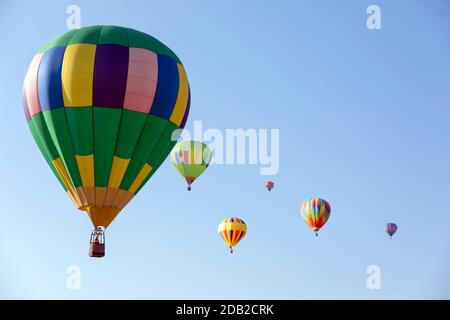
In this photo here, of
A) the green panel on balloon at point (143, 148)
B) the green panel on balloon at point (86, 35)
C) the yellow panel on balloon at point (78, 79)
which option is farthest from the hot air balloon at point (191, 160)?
the yellow panel on balloon at point (78, 79)

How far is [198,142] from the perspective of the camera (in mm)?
39844

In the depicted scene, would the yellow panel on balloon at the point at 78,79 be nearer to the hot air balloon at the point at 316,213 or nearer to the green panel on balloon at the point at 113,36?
the green panel on balloon at the point at 113,36

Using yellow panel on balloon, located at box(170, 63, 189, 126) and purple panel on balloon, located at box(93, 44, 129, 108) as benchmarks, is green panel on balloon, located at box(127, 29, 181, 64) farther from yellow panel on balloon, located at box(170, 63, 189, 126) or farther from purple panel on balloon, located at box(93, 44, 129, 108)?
purple panel on balloon, located at box(93, 44, 129, 108)

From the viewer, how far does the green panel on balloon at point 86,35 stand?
2555cm

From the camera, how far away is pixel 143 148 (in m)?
25.5

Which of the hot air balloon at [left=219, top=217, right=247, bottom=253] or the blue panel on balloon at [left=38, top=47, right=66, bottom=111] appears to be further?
the hot air balloon at [left=219, top=217, right=247, bottom=253]

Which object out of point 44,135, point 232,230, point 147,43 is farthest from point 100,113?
point 232,230

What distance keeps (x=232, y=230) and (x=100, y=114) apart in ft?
63.6

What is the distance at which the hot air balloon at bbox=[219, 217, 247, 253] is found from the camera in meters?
42.7

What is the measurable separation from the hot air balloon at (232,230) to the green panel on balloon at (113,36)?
63.0 feet

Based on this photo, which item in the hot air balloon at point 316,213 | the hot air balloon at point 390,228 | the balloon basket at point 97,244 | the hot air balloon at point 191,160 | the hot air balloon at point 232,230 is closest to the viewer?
the balloon basket at point 97,244

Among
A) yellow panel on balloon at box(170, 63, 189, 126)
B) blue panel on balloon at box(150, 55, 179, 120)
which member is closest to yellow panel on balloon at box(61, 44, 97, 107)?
blue panel on balloon at box(150, 55, 179, 120)

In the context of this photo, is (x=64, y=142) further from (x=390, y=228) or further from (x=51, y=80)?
(x=390, y=228)

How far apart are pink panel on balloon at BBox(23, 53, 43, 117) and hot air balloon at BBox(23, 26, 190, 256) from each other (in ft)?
0.11
